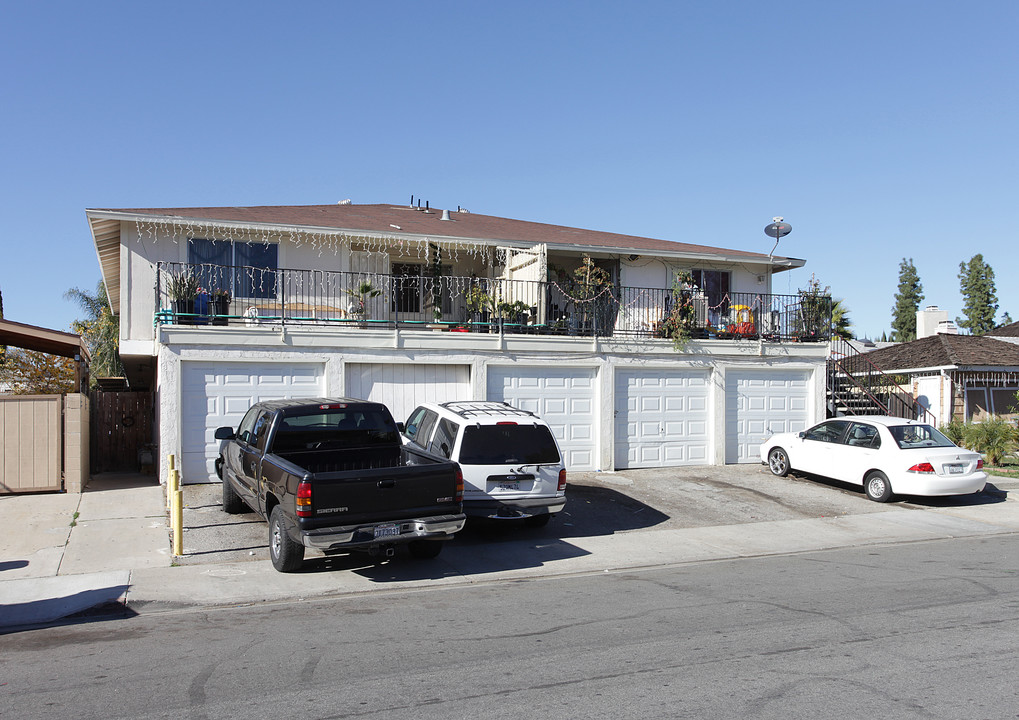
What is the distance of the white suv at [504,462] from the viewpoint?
10.5 metres

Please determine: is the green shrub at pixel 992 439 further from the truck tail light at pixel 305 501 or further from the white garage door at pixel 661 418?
the truck tail light at pixel 305 501

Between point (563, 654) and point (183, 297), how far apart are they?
1110 centimetres

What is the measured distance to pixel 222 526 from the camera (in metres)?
11.2

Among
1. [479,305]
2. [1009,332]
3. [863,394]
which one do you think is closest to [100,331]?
[479,305]

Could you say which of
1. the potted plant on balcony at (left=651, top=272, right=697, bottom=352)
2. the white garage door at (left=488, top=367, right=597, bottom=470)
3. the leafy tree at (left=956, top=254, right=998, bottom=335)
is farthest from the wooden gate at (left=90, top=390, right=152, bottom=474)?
the leafy tree at (left=956, top=254, right=998, bottom=335)

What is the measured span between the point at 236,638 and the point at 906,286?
6035cm

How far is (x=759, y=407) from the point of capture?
18516mm

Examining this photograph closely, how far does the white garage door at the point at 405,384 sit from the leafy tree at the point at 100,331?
1814cm

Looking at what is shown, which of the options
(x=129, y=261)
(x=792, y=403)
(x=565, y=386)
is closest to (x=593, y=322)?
(x=565, y=386)

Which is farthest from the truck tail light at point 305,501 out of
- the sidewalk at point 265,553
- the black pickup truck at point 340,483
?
the sidewalk at point 265,553

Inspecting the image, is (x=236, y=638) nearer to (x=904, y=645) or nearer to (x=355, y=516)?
(x=355, y=516)

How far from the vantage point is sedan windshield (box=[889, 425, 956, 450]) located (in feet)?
47.5

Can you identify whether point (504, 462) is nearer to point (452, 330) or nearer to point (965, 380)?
point (452, 330)

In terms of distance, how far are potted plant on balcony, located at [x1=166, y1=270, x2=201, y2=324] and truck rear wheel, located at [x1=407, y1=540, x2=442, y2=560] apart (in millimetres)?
7079
